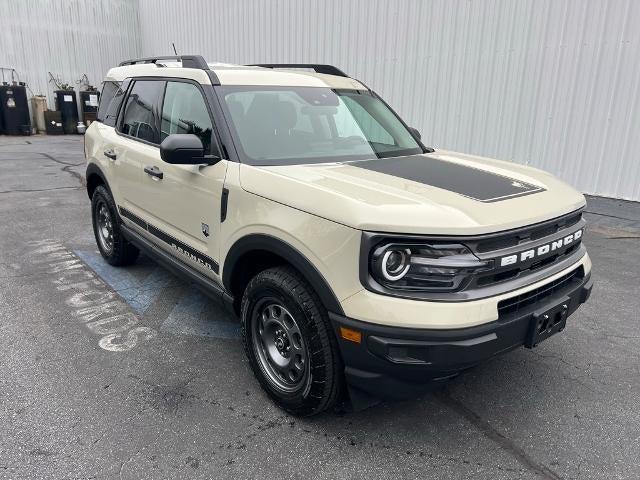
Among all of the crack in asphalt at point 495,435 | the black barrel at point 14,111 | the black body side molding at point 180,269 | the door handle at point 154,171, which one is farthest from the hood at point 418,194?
the black barrel at point 14,111

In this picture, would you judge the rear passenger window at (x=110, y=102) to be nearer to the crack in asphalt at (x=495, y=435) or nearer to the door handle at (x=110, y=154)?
the door handle at (x=110, y=154)

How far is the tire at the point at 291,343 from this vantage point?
7.91ft

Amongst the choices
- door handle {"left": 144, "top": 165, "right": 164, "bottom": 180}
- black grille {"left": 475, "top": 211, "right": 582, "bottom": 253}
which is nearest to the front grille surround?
black grille {"left": 475, "top": 211, "right": 582, "bottom": 253}

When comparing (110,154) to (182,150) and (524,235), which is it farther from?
(524,235)

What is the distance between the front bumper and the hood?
428 mm

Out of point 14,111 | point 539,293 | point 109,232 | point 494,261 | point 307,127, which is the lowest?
point 109,232

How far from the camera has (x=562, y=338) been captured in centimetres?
371

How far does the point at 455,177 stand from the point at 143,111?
8.94 feet

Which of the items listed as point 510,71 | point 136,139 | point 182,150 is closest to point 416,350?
point 182,150

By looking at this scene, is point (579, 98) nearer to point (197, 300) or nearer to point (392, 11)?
point (392, 11)

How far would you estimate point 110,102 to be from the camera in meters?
4.80

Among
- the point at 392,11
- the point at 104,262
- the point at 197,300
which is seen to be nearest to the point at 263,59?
the point at 392,11

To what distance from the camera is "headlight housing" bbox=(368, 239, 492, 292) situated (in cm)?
215

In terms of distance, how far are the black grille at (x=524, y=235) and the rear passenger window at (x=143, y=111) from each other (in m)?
2.70
